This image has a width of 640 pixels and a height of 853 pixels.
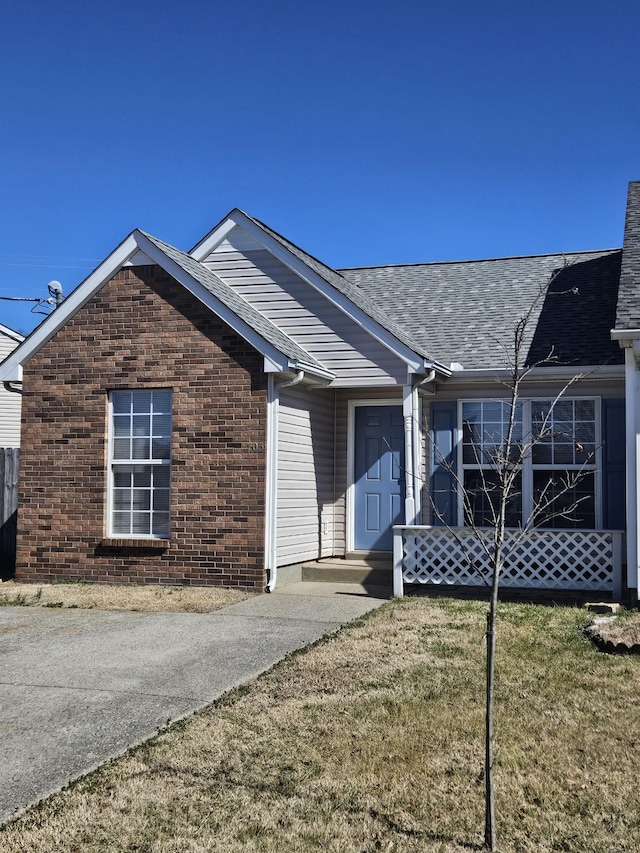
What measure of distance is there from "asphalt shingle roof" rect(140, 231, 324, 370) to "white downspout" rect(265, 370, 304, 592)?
56cm

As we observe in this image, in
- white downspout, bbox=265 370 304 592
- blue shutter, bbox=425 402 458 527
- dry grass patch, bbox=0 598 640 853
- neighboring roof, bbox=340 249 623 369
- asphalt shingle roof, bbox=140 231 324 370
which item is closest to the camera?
dry grass patch, bbox=0 598 640 853

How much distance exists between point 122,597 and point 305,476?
3327 millimetres

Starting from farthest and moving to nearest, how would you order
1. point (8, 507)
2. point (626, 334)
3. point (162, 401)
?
point (8, 507) < point (162, 401) < point (626, 334)

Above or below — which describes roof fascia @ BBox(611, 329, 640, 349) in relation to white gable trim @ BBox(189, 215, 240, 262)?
below

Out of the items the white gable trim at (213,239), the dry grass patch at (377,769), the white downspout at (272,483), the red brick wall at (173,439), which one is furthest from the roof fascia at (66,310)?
the dry grass patch at (377,769)

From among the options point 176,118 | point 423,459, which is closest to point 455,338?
point 423,459

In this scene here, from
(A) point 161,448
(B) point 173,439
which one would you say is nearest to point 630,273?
(B) point 173,439

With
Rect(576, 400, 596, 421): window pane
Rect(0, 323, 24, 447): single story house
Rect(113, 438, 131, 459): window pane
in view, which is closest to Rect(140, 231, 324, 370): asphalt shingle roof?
Rect(113, 438, 131, 459): window pane

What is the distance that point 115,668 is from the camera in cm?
786

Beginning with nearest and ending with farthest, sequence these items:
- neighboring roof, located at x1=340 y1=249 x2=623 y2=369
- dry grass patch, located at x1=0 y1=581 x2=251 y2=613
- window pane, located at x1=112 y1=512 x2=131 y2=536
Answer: dry grass patch, located at x1=0 y1=581 x2=251 y2=613, window pane, located at x1=112 y1=512 x2=131 y2=536, neighboring roof, located at x1=340 y1=249 x2=623 y2=369

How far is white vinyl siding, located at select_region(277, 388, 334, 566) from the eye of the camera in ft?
41.8

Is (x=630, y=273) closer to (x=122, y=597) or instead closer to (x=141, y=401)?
(x=141, y=401)

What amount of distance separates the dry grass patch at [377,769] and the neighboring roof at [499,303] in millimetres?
6325

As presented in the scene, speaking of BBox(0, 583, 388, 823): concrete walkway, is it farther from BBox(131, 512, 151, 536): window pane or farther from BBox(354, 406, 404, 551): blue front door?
BBox(131, 512, 151, 536): window pane
